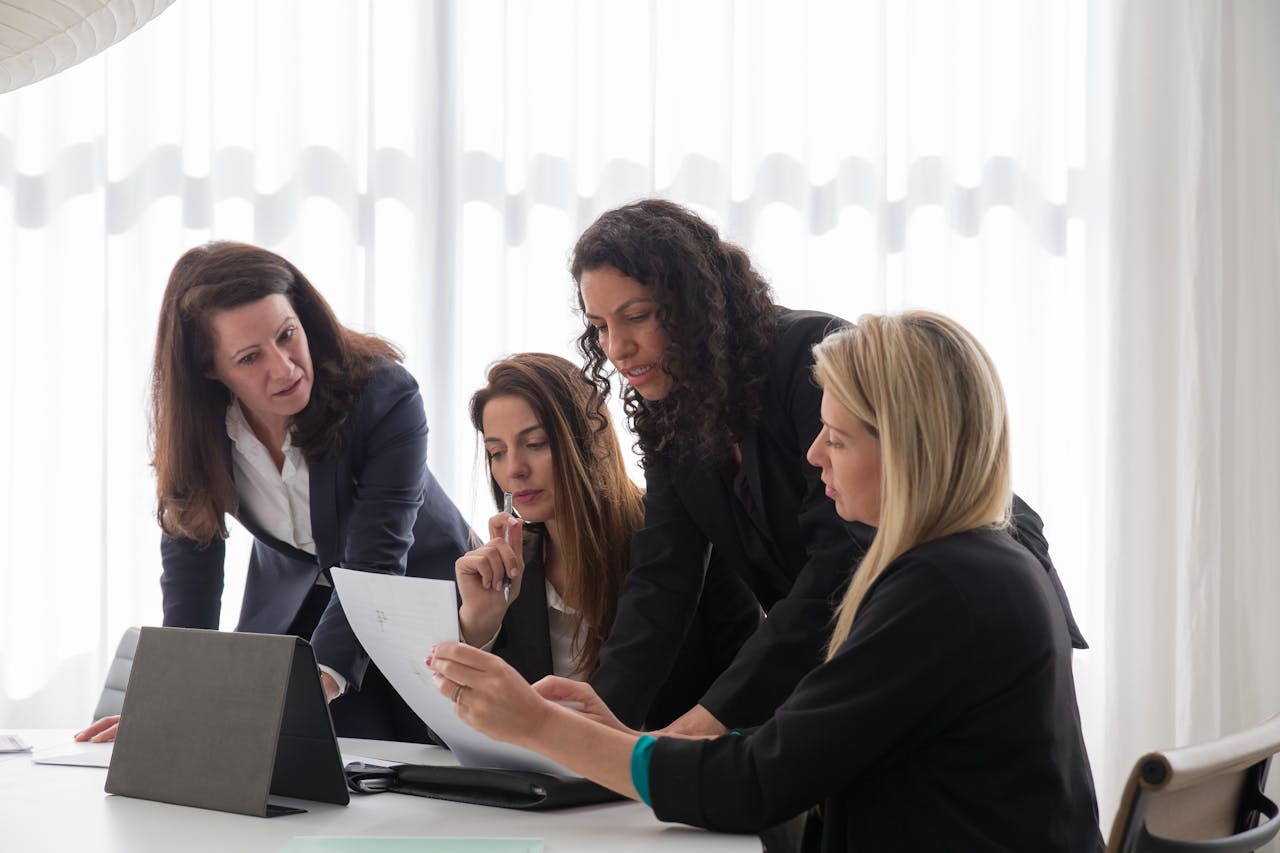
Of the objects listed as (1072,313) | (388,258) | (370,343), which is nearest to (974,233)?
(1072,313)

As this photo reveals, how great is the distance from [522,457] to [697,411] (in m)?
0.44

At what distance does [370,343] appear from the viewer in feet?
6.98

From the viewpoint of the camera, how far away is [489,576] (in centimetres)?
190

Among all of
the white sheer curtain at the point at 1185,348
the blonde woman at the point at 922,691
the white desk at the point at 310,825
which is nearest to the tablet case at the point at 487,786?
the white desk at the point at 310,825

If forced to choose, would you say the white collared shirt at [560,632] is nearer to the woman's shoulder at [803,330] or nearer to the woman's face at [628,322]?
the woman's face at [628,322]

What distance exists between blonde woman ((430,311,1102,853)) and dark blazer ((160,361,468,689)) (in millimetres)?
848

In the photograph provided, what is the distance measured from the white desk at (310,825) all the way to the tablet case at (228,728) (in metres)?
0.02

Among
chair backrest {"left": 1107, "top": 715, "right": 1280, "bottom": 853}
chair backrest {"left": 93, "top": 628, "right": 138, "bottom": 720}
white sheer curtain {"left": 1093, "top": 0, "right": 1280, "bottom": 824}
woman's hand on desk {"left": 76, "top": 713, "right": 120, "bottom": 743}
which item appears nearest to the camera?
chair backrest {"left": 1107, "top": 715, "right": 1280, "bottom": 853}

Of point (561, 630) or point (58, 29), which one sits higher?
point (58, 29)

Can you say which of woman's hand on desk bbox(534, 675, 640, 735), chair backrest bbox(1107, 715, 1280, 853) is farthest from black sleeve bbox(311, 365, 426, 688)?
chair backrest bbox(1107, 715, 1280, 853)

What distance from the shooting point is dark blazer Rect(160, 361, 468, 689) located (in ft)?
6.51

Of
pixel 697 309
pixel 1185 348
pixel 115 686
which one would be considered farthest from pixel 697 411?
pixel 1185 348

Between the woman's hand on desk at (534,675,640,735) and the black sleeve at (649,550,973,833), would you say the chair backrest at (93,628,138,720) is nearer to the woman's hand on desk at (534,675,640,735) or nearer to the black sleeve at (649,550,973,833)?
the woman's hand on desk at (534,675,640,735)

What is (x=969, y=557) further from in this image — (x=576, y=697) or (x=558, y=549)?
(x=558, y=549)
